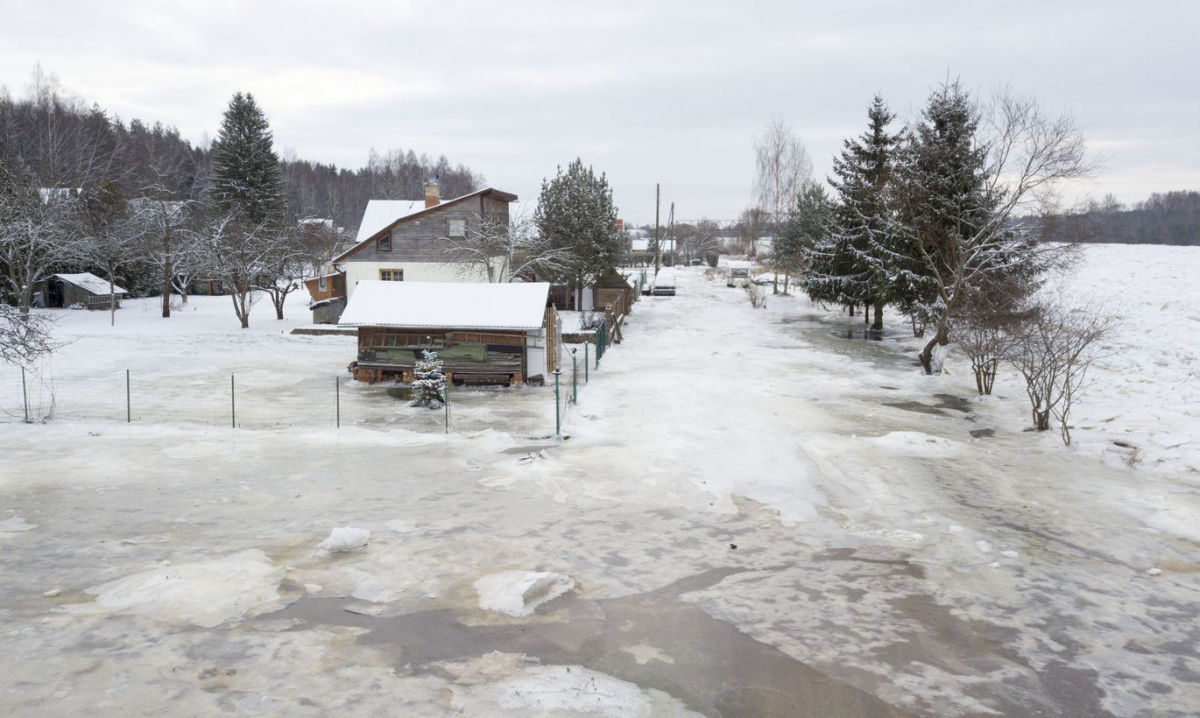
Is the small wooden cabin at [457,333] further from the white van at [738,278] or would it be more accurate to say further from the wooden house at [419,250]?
the white van at [738,278]

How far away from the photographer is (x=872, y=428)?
17.8 meters

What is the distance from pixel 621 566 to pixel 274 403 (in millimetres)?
12943

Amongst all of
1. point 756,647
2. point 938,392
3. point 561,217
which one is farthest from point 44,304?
point 756,647

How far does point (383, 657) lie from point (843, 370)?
2125 centimetres

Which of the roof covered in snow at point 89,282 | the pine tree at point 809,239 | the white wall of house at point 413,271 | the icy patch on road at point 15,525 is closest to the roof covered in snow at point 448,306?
the icy patch on road at point 15,525

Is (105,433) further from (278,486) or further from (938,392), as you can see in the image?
(938,392)

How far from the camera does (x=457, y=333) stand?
22.9m

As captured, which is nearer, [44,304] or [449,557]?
[449,557]

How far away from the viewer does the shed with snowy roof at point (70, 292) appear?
4109 cm

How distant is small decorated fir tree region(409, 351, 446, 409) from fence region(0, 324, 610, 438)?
31 cm

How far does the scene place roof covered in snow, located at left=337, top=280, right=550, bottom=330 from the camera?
888 inches

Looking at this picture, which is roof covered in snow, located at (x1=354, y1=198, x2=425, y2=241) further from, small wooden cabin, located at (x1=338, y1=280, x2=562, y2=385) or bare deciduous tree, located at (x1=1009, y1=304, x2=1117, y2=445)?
bare deciduous tree, located at (x1=1009, y1=304, x2=1117, y2=445)

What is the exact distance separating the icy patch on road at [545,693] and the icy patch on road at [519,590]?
1145mm

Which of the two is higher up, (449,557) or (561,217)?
(561,217)
